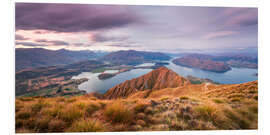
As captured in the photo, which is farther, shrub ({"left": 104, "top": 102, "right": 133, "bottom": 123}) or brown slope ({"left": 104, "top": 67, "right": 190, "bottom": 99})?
brown slope ({"left": 104, "top": 67, "right": 190, "bottom": 99})

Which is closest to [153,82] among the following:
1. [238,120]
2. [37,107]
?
[238,120]

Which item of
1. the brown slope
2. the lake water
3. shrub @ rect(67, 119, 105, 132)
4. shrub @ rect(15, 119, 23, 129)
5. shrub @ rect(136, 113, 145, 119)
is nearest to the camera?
shrub @ rect(67, 119, 105, 132)

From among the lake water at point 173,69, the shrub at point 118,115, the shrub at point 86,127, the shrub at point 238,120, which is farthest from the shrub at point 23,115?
the shrub at point 238,120

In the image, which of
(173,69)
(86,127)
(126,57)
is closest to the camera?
(86,127)

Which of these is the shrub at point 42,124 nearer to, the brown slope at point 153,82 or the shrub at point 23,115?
the shrub at point 23,115

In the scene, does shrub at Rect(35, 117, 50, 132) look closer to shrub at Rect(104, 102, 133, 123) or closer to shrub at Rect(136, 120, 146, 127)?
shrub at Rect(104, 102, 133, 123)

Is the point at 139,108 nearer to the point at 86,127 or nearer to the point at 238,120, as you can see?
the point at 86,127

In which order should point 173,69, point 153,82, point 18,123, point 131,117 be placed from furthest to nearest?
1. point 153,82
2. point 173,69
3. point 131,117
4. point 18,123

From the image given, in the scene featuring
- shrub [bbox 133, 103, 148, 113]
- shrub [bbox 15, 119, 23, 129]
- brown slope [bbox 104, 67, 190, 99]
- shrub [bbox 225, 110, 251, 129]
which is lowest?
brown slope [bbox 104, 67, 190, 99]

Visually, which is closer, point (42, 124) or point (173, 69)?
point (42, 124)

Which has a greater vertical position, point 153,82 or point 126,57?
point 126,57

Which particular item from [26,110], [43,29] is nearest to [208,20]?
[26,110]

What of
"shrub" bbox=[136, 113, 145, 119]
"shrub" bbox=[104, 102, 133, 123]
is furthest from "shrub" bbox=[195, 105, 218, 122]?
"shrub" bbox=[104, 102, 133, 123]
